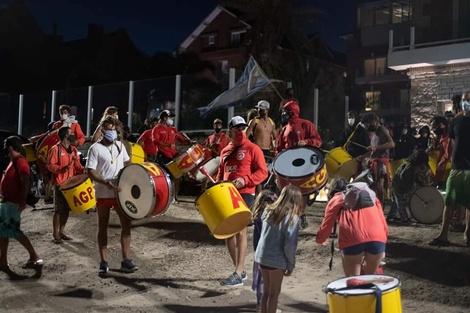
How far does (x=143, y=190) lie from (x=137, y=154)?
158 inches

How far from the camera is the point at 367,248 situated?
5230 millimetres

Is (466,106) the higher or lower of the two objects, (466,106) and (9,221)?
the higher

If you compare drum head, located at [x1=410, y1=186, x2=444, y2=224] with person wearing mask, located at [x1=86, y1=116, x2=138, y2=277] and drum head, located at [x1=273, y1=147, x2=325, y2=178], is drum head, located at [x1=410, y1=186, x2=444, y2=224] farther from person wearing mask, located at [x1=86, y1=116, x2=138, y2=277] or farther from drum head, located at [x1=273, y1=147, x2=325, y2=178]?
person wearing mask, located at [x1=86, y1=116, x2=138, y2=277]

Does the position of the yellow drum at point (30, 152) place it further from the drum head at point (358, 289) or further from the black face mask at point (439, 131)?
Answer: the drum head at point (358, 289)

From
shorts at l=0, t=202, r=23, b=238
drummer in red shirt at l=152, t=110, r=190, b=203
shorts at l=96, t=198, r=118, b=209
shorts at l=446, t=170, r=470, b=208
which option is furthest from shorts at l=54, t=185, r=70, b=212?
shorts at l=446, t=170, r=470, b=208

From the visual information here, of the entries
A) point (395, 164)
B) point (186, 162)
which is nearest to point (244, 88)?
point (395, 164)

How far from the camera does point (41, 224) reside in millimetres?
10742

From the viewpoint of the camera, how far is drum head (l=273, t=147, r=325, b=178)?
7.35m

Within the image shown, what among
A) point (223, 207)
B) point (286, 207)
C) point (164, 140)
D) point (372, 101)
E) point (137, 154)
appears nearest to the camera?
point (286, 207)

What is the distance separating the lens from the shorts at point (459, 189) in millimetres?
7441

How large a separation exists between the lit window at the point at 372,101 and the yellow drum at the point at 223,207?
12.3 m

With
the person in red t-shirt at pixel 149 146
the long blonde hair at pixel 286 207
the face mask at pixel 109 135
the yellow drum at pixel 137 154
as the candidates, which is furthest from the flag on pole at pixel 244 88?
the long blonde hair at pixel 286 207

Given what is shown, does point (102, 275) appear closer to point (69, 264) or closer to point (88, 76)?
point (69, 264)

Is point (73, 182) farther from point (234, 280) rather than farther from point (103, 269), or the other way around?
point (234, 280)
